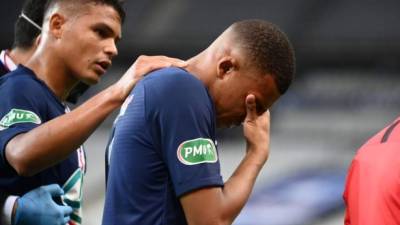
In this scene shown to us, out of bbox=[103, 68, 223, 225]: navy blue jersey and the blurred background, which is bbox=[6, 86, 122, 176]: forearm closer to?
bbox=[103, 68, 223, 225]: navy blue jersey

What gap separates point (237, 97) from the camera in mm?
2244

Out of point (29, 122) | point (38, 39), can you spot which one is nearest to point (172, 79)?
point (29, 122)

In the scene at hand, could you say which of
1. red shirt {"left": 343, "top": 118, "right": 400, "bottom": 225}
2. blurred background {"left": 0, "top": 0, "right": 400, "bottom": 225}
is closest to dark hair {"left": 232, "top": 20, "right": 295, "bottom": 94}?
red shirt {"left": 343, "top": 118, "right": 400, "bottom": 225}

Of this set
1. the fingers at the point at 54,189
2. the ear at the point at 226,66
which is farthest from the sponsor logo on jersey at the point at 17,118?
the ear at the point at 226,66

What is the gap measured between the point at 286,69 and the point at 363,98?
190 inches

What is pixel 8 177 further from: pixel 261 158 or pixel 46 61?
pixel 261 158

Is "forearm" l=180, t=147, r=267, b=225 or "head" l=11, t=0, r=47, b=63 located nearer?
"forearm" l=180, t=147, r=267, b=225

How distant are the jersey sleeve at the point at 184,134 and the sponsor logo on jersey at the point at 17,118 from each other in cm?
50

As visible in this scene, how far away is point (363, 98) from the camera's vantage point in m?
6.95

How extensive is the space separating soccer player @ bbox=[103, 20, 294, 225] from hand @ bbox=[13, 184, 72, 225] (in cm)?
40

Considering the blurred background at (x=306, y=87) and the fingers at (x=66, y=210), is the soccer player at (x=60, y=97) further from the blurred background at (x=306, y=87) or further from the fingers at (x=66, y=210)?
the blurred background at (x=306, y=87)

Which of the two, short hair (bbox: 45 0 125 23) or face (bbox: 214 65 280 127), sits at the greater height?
short hair (bbox: 45 0 125 23)

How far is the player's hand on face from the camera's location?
2.28 meters

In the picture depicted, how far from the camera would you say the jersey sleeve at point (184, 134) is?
208cm
